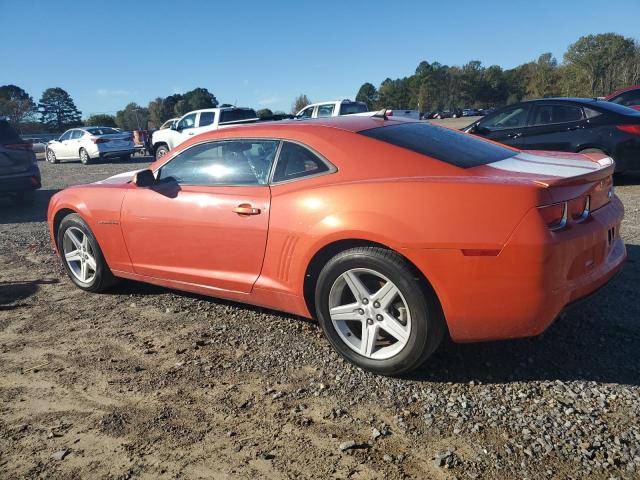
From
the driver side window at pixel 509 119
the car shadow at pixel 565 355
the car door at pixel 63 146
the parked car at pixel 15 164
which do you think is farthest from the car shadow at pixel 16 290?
the car door at pixel 63 146

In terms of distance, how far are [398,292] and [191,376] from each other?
138cm

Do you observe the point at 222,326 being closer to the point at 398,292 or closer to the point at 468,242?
the point at 398,292

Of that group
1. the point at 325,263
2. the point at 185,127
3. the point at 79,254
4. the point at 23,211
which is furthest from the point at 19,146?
the point at 325,263

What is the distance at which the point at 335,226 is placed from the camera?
280cm

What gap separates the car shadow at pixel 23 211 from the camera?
8.47 metres

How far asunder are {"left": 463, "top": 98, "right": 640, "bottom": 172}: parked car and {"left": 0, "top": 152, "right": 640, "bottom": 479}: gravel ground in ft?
14.9

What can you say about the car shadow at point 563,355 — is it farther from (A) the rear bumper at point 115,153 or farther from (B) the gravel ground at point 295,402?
(A) the rear bumper at point 115,153

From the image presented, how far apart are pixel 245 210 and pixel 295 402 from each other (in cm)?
129

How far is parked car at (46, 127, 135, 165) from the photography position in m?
18.9

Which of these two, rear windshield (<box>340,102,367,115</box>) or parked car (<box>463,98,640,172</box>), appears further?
rear windshield (<box>340,102,367,115</box>)

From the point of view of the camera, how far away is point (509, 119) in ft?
28.0

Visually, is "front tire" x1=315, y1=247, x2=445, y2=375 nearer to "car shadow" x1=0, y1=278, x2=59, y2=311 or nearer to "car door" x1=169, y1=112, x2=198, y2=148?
"car shadow" x1=0, y1=278, x2=59, y2=311

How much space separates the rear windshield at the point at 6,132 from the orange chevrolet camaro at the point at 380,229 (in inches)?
247

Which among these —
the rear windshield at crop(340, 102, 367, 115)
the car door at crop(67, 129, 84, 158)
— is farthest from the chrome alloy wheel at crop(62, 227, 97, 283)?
the car door at crop(67, 129, 84, 158)
